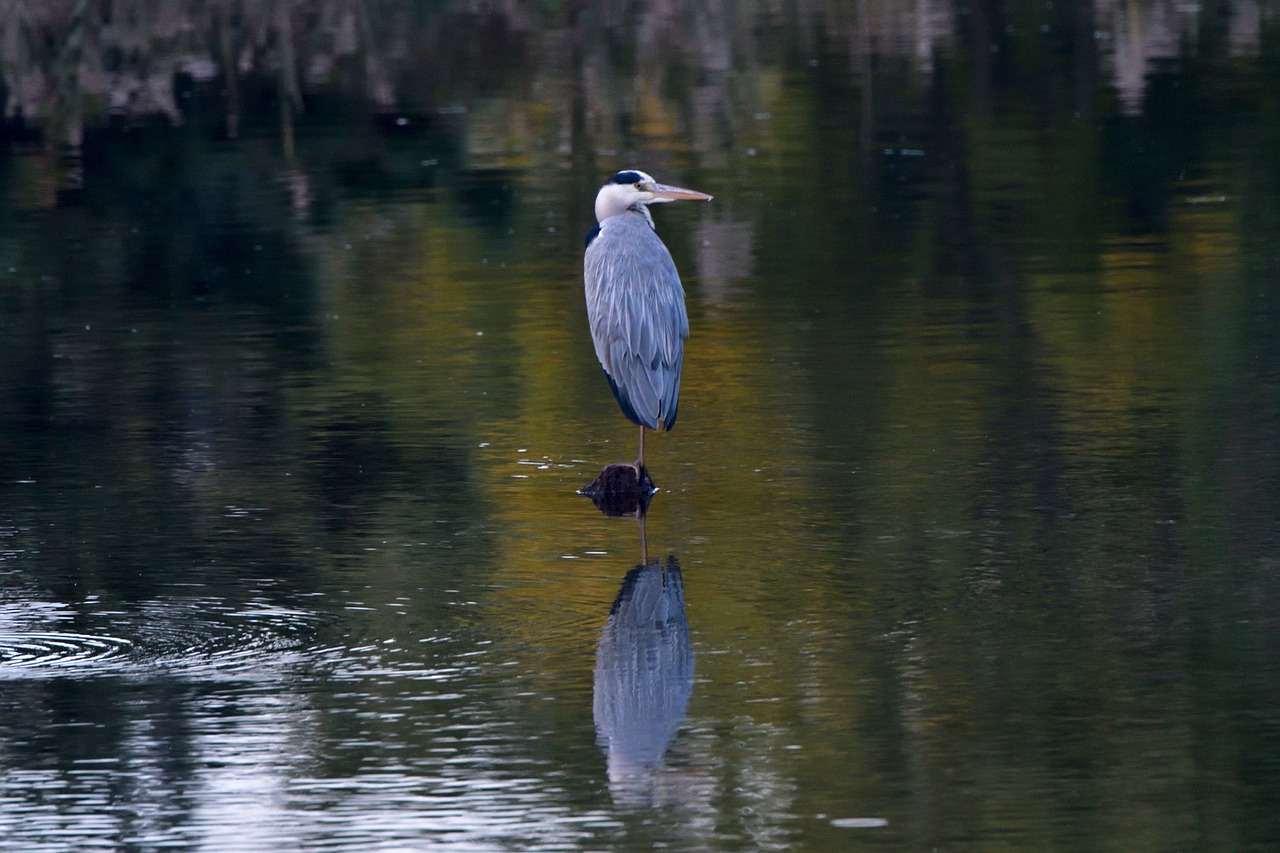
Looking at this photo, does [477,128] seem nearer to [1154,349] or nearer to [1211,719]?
[1154,349]

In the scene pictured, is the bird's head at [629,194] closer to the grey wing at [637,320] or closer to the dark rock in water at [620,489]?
the grey wing at [637,320]

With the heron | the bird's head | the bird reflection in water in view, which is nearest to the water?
the bird reflection in water

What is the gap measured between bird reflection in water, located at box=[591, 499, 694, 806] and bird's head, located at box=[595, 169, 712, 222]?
270 centimetres

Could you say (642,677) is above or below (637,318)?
below

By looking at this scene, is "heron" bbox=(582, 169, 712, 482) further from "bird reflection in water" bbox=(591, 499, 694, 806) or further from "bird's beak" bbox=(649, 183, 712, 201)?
"bird reflection in water" bbox=(591, 499, 694, 806)

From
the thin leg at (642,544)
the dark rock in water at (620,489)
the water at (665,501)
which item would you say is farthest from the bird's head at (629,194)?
the thin leg at (642,544)

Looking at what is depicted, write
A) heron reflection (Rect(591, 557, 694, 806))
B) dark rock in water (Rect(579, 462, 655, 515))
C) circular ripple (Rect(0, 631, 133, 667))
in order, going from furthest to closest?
dark rock in water (Rect(579, 462, 655, 515)), circular ripple (Rect(0, 631, 133, 667)), heron reflection (Rect(591, 557, 694, 806))

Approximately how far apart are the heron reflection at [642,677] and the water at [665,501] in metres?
0.02

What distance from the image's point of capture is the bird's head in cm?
1050

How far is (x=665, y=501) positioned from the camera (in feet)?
30.0

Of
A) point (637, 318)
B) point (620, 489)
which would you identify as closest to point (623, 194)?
point (637, 318)

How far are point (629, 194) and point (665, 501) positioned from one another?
1.89 m

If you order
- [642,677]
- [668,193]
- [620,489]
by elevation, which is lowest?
[642,677]

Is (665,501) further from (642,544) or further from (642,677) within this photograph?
(642,677)
